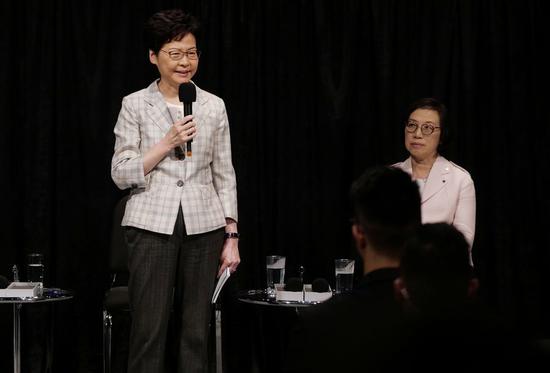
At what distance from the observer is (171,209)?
310 cm

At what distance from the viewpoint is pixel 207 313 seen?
317 centimetres

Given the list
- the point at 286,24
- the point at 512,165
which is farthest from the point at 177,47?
the point at 512,165

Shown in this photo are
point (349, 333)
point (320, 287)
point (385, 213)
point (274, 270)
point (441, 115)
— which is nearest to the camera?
point (349, 333)

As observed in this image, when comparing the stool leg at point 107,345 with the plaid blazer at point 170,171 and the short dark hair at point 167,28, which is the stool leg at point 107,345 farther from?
the short dark hair at point 167,28

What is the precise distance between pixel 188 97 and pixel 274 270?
999 mm

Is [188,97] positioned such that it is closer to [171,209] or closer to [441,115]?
[171,209]

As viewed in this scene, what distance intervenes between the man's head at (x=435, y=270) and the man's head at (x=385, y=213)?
186 mm

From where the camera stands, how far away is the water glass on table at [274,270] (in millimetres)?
3752

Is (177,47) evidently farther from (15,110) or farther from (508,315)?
(508,315)

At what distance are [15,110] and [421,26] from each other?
2.25 metres

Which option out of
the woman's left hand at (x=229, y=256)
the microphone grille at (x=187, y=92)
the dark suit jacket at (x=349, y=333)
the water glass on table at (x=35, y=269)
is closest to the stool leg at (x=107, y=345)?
the water glass on table at (x=35, y=269)

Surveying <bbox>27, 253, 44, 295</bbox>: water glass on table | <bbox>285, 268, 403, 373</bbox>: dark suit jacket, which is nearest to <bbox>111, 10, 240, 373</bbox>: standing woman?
<bbox>27, 253, 44, 295</bbox>: water glass on table

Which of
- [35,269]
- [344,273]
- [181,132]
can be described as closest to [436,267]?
[181,132]

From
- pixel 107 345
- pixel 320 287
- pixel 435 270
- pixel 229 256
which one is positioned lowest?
pixel 107 345
